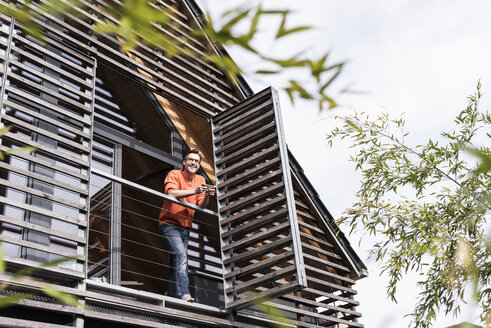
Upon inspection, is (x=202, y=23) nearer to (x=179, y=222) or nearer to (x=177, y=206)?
(x=177, y=206)

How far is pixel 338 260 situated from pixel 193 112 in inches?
103

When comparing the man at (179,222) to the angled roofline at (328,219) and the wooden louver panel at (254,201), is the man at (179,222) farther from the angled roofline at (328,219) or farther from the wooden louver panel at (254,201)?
the angled roofline at (328,219)

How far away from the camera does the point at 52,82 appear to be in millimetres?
4883

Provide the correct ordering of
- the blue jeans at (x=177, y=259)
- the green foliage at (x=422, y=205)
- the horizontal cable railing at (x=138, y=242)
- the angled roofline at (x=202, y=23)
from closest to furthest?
the blue jeans at (x=177, y=259) → the horizontal cable railing at (x=138, y=242) → the green foliage at (x=422, y=205) → the angled roofline at (x=202, y=23)

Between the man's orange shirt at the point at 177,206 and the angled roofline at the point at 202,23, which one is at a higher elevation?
the angled roofline at the point at 202,23

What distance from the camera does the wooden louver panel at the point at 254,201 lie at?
5.01 meters

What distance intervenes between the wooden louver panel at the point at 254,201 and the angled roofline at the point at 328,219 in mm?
1285

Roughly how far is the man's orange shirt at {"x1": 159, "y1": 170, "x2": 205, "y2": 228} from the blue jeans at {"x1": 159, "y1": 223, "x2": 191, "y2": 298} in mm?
62

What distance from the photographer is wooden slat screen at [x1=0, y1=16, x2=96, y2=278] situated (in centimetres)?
412

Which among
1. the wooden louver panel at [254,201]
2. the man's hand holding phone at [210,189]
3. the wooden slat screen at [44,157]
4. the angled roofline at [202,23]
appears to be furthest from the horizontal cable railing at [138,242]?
the angled roofline at [202,23]

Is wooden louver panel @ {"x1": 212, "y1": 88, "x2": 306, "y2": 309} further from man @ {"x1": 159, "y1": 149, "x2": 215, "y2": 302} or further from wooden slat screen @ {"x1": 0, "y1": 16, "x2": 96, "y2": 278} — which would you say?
wooden slat screen @ {"x1": 0, "y1": 16, "x2": 96, "y2": 278}

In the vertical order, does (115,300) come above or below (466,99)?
below

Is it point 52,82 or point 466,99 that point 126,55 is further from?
point 466,99

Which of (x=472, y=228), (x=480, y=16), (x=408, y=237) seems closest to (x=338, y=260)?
(x=408, y=237)
